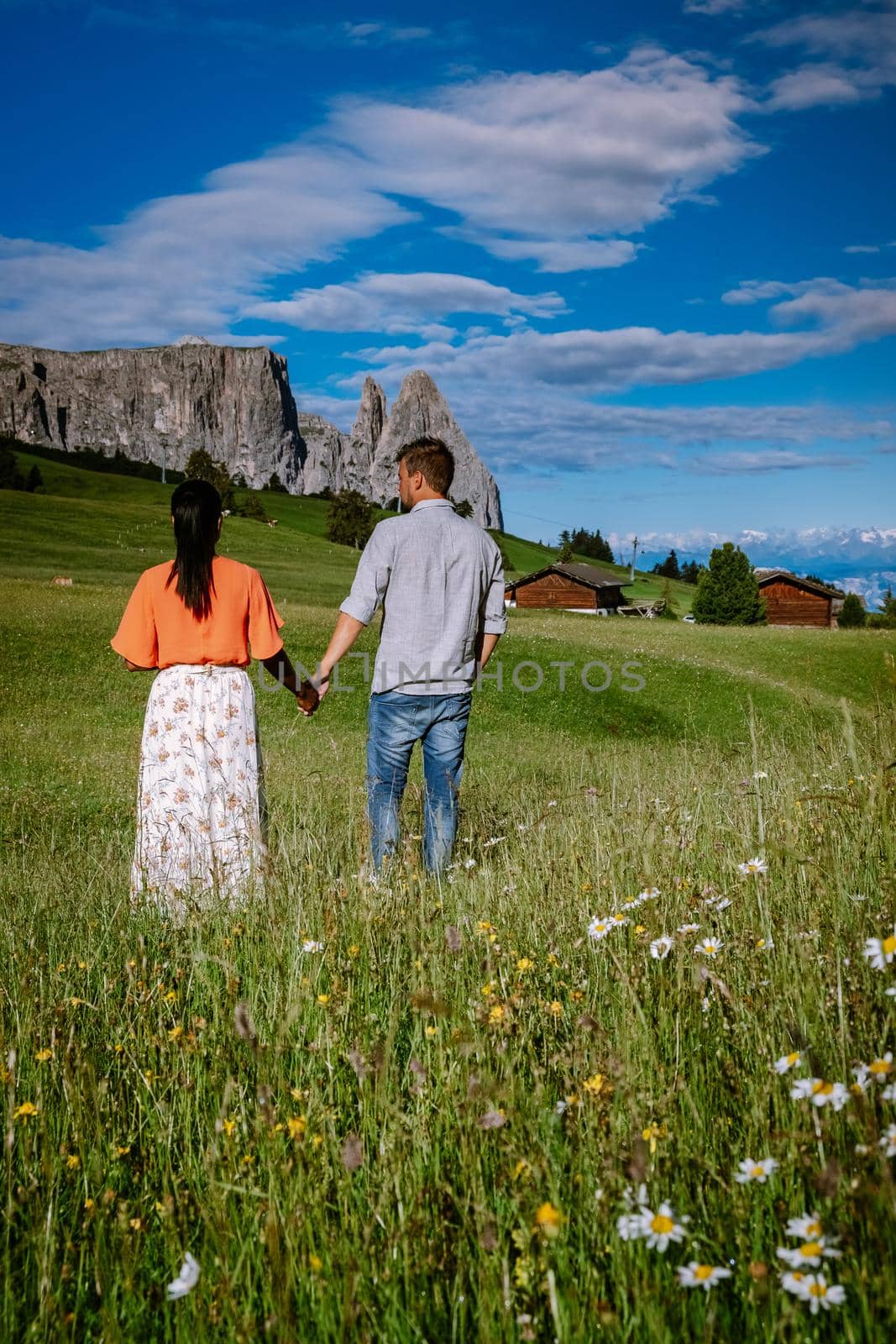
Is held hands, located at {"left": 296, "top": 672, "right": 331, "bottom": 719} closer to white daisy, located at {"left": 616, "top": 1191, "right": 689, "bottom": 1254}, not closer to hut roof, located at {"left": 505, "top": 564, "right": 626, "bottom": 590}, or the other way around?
white daisy, located at {"left": 616, "top": 1191, "right": 689, "bottom": 1254}

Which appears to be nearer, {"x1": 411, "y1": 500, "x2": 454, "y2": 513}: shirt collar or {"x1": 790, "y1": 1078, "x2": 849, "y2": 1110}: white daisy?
{"x1": 790, "y1": 1078, "x2": 849, "y2": 1110}: white daisy

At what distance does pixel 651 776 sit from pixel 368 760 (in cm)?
332

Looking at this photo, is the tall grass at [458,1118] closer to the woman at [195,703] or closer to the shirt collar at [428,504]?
the woman at [195,703]

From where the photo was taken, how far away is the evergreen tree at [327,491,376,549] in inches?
3632

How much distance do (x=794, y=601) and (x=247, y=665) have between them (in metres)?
75.8

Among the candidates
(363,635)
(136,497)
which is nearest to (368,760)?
(363,635)

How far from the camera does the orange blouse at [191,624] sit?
503 cm

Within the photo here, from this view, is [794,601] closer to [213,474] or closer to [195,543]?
[213,474]

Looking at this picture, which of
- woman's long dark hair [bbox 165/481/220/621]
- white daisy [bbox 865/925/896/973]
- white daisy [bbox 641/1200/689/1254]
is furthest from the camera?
woman's long dark hair [bbox 165/481/220/621]

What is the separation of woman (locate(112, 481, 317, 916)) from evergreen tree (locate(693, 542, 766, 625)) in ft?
241

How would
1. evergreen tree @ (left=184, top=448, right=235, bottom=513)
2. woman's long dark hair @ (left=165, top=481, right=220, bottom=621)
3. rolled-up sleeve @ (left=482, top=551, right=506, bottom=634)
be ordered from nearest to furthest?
woman's long dark hair @ (left=165, top=481, right=220, bottom=621)
rolled-up sleeve @ (left=482, top=551, right=506, bottom=634)
evergreen tree @ (left=184, top=448, right=235, bottom=513)

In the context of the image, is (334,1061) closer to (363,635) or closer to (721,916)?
(721,916)

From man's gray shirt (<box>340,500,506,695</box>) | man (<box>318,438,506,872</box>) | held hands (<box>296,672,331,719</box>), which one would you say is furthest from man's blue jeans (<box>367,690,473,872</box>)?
held hands (<box>296,672,331,719</box>)

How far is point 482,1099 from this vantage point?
2025mm
